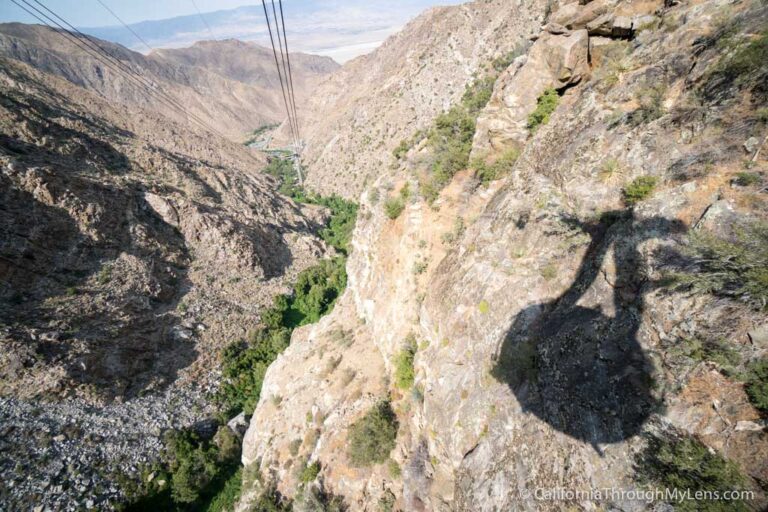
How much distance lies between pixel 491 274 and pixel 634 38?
896 cm

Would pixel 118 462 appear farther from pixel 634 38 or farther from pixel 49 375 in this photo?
pixel 634 38

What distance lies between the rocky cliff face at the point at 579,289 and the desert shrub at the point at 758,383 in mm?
114

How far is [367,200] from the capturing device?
2150 centimetres

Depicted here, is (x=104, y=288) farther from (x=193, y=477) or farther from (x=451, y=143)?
(x=451, y=143)

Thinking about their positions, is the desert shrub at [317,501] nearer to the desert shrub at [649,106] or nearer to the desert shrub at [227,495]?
the desert shrub at [227,495]

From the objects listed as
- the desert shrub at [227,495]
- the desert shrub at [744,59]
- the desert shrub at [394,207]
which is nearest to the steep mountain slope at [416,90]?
the desert shrub at [394,207]

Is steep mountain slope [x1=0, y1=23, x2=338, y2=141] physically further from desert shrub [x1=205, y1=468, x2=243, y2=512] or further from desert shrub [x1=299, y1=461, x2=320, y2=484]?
desert shrub [x1=299, y1=461, x2=320, y2=484]

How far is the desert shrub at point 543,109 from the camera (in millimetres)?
12086

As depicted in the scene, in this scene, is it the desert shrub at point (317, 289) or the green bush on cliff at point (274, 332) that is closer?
the green bush on cliff at point (274, 332)

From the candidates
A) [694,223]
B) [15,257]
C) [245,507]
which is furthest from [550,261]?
[15,257]

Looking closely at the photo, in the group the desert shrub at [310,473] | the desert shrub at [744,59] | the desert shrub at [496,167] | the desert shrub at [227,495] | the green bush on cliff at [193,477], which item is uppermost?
the desert shrub at [744,59]

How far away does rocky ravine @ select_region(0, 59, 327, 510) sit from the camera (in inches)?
870

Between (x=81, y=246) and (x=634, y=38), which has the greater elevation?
(x=634, y=38)

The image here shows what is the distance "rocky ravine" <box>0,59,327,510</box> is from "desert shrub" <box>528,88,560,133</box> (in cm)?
3232
